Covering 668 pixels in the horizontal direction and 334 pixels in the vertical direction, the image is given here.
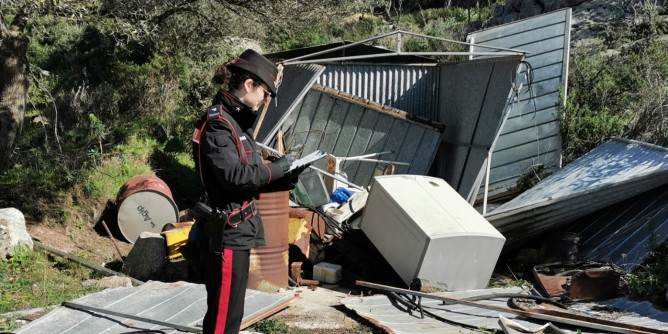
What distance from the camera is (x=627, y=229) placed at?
25.9 ft

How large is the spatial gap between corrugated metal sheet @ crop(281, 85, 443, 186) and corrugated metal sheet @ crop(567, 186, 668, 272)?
2.78 metres

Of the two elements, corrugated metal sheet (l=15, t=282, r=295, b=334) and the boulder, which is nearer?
corrugated metal sheet (l=15, t=282, r=295, b=334)

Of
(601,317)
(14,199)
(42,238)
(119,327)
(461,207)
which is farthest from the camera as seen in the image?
(14,199)

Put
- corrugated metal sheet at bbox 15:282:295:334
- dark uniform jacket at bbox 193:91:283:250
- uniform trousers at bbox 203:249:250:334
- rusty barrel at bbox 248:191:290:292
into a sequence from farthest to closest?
1. rusty barrel at bbox 248:191:290:292
2. corrugated metal sheet at bbox 15:282:295:334
3. uniform trousers at bbox 203:249:250:334
4. dark uniform jacket at bbox 193:91:283:250

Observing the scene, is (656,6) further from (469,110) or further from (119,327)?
(119,327)

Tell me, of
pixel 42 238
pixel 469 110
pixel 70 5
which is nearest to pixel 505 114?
pixel 469 110

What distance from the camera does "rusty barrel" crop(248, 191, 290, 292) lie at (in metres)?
7.85

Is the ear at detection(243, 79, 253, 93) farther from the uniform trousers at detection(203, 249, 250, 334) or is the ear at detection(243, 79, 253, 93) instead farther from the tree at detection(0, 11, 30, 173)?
the tree at detection(0, 11, 30, 173)

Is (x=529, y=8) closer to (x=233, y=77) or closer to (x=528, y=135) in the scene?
(x=528, y=135)

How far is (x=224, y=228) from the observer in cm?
405

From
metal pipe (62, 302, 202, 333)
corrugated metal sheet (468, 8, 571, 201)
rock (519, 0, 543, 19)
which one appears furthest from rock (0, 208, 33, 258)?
rock (519, 0, 543, 19)

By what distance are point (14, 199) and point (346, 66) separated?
16.9 feet

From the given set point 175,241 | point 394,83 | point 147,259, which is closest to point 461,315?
point 175,241

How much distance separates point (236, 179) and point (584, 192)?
504 cm
